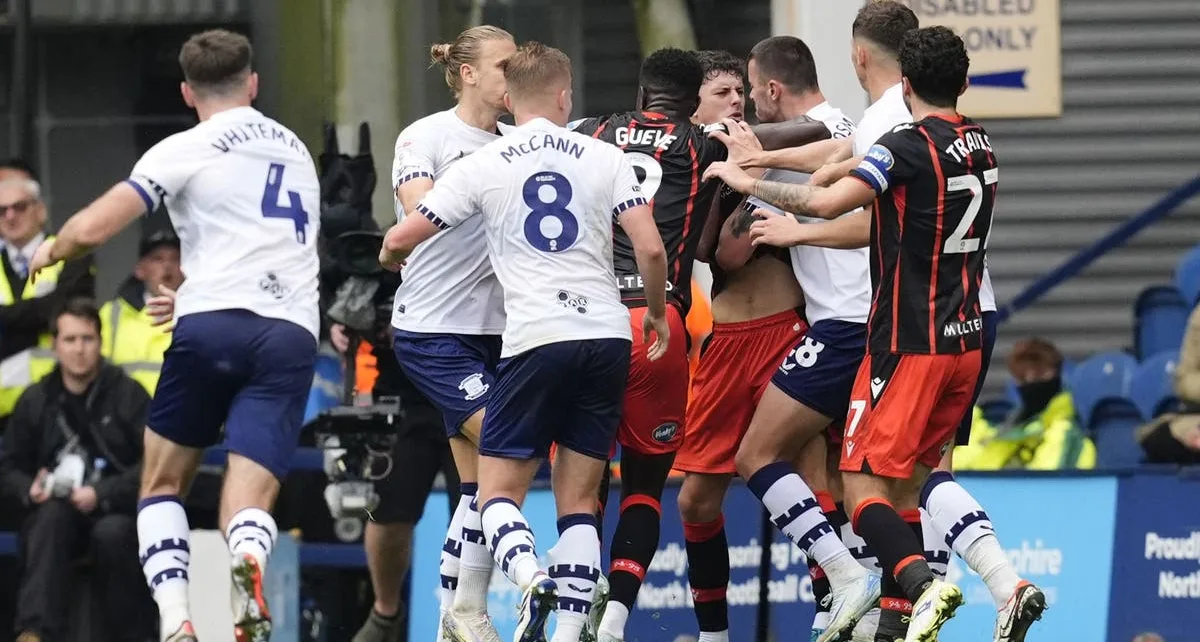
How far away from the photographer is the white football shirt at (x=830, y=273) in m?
8.62

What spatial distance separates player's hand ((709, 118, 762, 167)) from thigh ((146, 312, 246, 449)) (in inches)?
79.2

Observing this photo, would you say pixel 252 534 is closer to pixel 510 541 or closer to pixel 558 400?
pixel 510 541

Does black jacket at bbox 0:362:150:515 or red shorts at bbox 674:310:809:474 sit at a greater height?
red shorts at bbox 674:310:809:474

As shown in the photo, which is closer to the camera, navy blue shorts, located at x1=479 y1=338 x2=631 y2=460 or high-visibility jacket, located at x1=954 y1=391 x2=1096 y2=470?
navy blue shorts, located at x1=479 y1=338 x2=631 y2=460

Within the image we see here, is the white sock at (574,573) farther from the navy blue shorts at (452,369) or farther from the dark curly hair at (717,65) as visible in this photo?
the dark curly hair at (717,65)

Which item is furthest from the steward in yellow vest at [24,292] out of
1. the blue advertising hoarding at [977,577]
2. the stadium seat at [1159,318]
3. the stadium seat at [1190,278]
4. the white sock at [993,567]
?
the stadium seat at [1190,278]

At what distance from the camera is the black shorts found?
33.8ft

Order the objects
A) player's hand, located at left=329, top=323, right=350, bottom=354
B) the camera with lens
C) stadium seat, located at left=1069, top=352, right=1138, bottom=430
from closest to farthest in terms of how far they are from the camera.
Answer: the camera with lens, player's hand, located at left=329, top=323, right=350, bottom=354, stadium seat, located at left=1069, top=352, right=1138, bottom=430

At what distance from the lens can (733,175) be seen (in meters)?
8.04

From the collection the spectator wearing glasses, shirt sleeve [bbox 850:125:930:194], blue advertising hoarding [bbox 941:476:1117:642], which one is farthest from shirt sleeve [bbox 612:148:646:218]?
the spectator wearing glasses

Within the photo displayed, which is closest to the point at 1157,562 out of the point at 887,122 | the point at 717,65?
the point at 887,122

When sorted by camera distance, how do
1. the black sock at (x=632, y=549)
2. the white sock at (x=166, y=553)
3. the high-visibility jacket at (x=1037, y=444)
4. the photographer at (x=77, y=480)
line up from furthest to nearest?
the high-visibility jacket at (x=1037, y=444) → the photographer at (x=77, y=480) → the black sock at (x=632, y=549) → the white sock at (x=166, y=553)

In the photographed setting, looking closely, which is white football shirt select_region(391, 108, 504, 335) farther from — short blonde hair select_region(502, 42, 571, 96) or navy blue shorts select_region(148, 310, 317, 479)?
short blonde hair select_region(502, 42, 571, 96)

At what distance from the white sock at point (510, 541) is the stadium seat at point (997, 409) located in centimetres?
619
